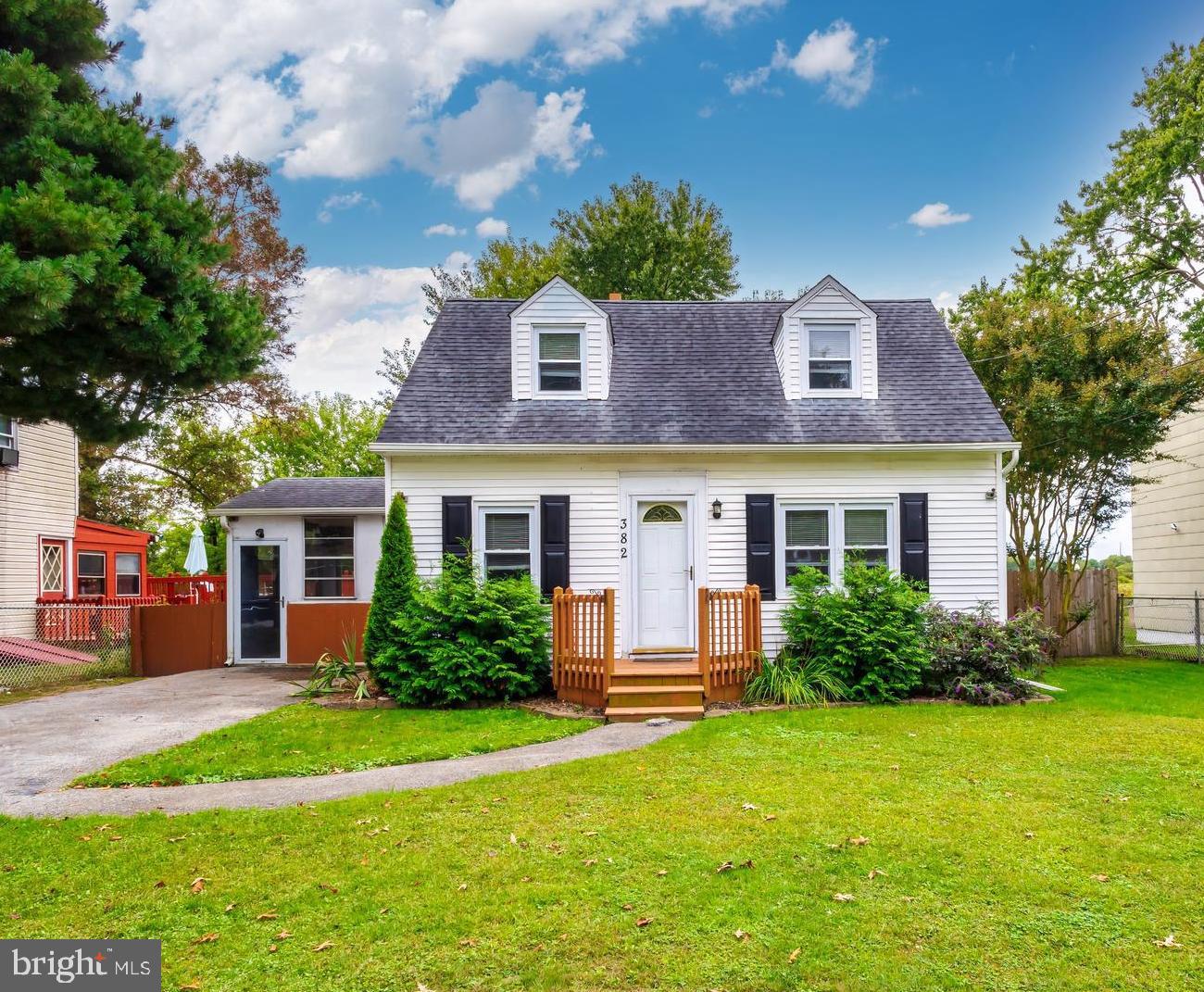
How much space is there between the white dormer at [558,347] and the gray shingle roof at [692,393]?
0.71 feet

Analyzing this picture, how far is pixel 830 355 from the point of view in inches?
445

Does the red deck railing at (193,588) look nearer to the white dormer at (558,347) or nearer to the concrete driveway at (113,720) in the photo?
the concrete driveway at (113,720)

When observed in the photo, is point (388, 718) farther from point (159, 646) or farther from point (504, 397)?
point (159, 646)

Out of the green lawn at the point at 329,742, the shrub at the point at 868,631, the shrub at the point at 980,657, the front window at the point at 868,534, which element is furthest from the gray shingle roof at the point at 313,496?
the shrub at the point at 980,657

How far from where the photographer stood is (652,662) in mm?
9742

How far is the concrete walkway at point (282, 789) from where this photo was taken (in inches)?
208

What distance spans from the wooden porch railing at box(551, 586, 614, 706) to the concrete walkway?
6.61 feet

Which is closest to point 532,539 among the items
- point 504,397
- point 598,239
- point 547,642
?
point 547,642

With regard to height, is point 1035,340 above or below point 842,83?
below

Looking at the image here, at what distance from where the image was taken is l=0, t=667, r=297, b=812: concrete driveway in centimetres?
638

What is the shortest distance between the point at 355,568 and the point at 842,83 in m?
13.1

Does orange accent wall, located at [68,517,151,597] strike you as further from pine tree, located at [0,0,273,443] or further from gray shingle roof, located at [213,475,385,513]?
pine tree, located at [0,0,273,443]

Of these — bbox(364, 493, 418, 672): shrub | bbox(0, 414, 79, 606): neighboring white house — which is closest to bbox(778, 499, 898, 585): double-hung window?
bbox(364, 493, 418, 672): shrub

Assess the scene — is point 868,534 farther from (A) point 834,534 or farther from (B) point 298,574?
(B) point 298,574
